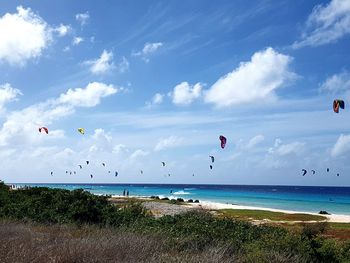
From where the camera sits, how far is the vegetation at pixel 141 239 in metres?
9.12

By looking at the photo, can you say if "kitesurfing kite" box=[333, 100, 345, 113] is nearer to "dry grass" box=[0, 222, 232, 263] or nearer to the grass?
"dry grass" box=[0, 222, 232, 263]

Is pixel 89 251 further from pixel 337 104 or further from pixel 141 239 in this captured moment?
pixel 337 104

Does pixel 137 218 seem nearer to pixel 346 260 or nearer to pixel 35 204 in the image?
pixel 35 204

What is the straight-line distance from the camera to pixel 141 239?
35.4ft

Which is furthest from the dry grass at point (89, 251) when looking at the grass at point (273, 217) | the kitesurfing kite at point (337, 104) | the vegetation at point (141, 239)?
the grass at point (273, 217)

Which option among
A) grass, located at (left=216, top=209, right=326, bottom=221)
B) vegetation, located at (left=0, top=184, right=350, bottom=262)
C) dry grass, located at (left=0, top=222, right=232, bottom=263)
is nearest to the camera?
dry grass, located at (left=0, top=222, right=232, bottom=263)

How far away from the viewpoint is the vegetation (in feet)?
29.9

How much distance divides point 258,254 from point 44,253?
16.0ft

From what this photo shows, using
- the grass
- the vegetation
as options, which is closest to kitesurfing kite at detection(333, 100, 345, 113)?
the vegetation

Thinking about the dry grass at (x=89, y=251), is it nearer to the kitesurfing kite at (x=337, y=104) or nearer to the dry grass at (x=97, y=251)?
the dry grass at (x=97, y=251)

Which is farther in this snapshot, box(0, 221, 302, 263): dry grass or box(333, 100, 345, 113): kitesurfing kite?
box(333, 100, 345, 113): kitesurfing kite

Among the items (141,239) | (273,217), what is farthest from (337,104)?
(273,217)

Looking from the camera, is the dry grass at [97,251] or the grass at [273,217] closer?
the dry grass at [97,251]

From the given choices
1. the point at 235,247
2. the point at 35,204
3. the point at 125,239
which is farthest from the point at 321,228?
the point at 35,204
